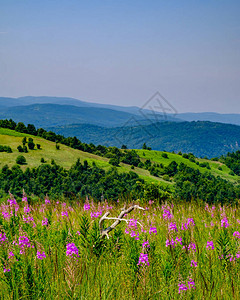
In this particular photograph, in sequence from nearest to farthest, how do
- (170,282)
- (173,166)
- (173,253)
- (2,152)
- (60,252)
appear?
1. (170,282)
2. (173,253)
3. (60,252)
4. (2,152)
5. (173,166)

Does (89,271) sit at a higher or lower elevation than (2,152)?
higher

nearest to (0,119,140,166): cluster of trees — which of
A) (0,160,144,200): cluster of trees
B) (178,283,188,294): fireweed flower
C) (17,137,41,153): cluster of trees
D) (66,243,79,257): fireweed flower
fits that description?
(17,137,41,153): cluster of trees

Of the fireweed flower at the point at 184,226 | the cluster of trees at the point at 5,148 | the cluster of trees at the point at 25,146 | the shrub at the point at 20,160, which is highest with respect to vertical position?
the fireweed flower at the point at 184,226

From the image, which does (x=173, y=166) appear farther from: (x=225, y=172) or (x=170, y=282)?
(x=170, y=282)

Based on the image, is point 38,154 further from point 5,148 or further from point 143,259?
point 143,259

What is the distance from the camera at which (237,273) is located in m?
3.07

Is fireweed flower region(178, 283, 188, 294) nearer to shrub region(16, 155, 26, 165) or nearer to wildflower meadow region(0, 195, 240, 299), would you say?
wildflower meadow region(0, 195, 240, 299)

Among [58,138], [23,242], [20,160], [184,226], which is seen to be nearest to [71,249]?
[23,242]

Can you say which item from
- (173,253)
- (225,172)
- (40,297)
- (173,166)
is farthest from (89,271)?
(225,172)

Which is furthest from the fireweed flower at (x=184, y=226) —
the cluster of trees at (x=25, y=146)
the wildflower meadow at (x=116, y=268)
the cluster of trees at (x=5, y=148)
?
the cluster of trees at (x=25, y=146)

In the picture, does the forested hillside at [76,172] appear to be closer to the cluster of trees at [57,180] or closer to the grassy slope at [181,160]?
the cluster of trees at [57,180]

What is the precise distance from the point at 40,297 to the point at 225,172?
157 metres

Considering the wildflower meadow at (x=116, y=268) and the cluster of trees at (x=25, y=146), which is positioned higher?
the wildflower meadow at (x=116, y=268)

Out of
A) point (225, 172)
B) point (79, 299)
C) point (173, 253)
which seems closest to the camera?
point (79, 299)
